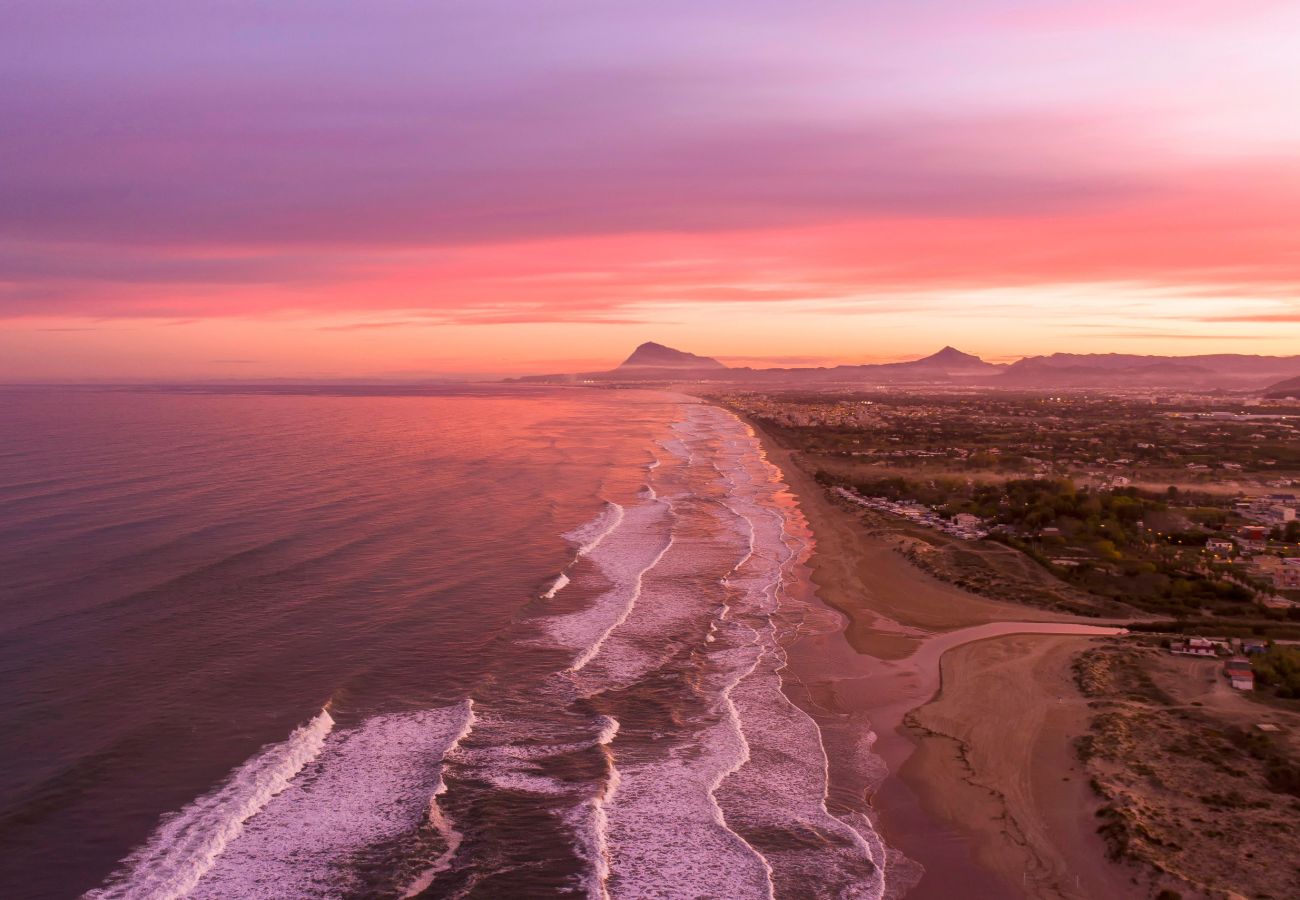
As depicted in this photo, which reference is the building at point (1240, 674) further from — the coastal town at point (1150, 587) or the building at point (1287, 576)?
the building at point (1287, 576)

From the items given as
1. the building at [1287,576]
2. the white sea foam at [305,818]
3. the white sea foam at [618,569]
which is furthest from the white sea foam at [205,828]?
the building at [1287,576]

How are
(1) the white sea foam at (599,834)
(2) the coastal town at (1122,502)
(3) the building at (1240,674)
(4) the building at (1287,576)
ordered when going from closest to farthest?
1. (1) the white sea foam at (599,834)
2. (3) the building at (1240,674)
3. (2) the coastal town at (1122,502)
4. (4) the building at (1287,576)

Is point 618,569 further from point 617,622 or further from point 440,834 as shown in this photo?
point 440,834

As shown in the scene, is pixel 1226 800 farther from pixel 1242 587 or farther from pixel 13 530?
pixel 13 530

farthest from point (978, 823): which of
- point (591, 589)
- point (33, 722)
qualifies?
point (33, 722)

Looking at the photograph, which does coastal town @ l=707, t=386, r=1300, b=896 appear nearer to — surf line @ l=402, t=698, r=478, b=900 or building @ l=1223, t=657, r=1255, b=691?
building @ l=1223, t=657, r=1255, b=691

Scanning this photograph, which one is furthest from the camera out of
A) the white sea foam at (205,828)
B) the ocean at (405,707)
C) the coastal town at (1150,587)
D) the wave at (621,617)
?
the wave at (621,617)
